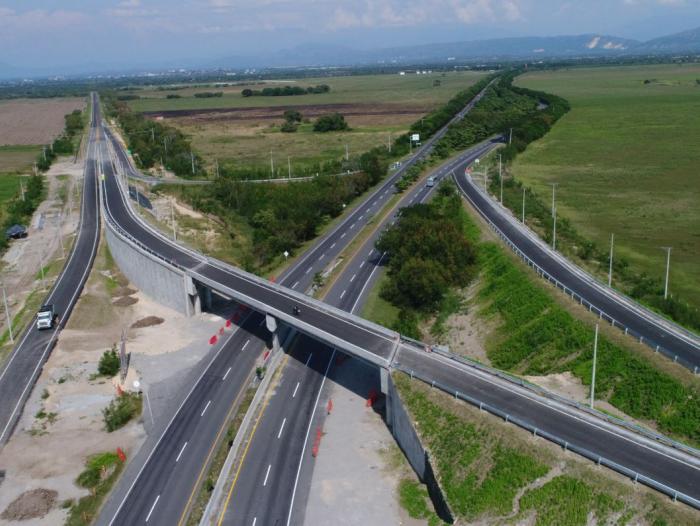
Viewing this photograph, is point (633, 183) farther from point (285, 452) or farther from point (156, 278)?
point (285, 452)

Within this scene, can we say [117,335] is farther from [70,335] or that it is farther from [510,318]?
[510,318]

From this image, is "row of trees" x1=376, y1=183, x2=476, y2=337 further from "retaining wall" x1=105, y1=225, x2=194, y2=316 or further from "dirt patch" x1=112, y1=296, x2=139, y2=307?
"dirt patch" x1=112, y1=296, x2=139, y2=307

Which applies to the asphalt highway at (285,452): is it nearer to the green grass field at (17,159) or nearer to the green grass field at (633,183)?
the green grass field at (633,183)

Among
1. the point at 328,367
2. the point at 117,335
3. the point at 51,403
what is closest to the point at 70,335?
the point at 117,335

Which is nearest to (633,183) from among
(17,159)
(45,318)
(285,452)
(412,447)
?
(412,447)

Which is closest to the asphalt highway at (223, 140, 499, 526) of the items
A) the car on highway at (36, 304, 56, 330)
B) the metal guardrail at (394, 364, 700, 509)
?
the metal guardrail at (394, 364, 700, 509)

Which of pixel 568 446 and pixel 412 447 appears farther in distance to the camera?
pixel 412 447
